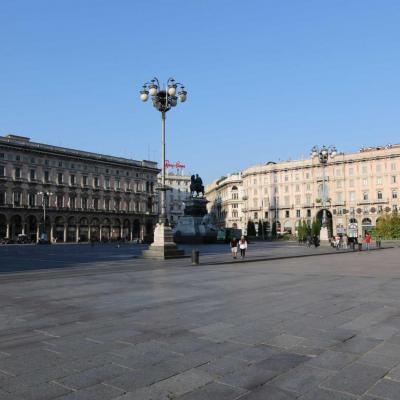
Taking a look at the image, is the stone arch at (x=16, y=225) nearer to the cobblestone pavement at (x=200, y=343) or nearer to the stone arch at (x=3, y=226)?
the stone arch at (x=3, y=226)

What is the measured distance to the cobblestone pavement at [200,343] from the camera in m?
4.50

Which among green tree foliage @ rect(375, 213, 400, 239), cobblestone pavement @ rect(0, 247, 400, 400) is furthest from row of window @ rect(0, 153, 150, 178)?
cobblestone pavement @ rect(0, 247, 400, 400)

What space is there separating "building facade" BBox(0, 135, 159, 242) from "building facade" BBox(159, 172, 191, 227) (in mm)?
30728

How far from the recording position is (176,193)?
148250 mm

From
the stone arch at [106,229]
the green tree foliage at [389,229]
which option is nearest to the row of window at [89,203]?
the stone arch at [106,229]

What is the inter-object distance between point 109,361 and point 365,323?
4452mm

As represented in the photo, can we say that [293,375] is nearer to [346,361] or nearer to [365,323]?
[346,361]

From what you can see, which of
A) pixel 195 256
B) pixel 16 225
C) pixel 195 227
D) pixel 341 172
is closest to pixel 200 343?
pixel 195 256

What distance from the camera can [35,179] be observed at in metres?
86.6

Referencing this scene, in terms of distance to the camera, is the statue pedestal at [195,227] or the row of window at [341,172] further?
the row of window at [341,172]

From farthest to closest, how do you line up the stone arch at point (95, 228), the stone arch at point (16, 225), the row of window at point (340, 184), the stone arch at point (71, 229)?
the stone arch at point (95, 228) < the row of window at point (340, 184) < the stone arch at point (71, 229) < the stone arch at point (16, 225)

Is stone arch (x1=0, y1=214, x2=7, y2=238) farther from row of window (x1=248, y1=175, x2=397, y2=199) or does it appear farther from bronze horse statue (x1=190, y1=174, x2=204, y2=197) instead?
row of window (x1=248, y1=175, x2=397, y2=199)

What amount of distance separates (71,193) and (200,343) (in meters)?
90.7

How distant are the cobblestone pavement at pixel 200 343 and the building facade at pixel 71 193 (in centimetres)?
6393
